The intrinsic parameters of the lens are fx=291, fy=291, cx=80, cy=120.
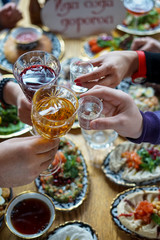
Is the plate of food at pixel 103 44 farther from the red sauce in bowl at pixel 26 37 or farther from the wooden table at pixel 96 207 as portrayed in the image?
the wooden table at pixel 96 207

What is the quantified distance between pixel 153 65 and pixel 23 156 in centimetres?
89

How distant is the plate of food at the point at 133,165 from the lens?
4.62ft

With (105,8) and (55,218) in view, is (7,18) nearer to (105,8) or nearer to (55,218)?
(105,8)

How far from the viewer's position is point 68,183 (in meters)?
1.41

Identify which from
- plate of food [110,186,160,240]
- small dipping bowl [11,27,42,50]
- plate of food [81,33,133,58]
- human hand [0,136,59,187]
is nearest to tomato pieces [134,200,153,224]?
plate of food [110,186,160,240]

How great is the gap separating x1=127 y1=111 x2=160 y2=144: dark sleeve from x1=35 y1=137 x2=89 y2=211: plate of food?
1.16 ft

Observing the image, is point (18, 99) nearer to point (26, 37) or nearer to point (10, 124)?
point (10, 124)

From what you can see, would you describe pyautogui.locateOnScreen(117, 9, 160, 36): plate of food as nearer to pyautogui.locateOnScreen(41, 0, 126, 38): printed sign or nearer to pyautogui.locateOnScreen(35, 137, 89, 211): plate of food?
pyautogui.locateOnScreen(41, 0, 126, 38): printed sign

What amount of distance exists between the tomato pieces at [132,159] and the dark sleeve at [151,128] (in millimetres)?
219

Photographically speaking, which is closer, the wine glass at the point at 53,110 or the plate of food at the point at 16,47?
the wine glass at the point at 53,110

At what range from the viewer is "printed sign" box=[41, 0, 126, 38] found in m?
1.90

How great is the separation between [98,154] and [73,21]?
967 millimetres

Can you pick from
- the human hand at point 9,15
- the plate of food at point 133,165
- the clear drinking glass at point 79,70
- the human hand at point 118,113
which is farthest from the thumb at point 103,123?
the human hand at point 9,15

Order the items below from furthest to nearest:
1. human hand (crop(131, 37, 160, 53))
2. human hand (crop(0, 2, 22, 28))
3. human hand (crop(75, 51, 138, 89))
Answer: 1. human hand (crop(0, 2, 22, 28))
2. human hand (crop(131, 37, 160, 53))
3. human hand (crop(75, 51, 138, 89))
